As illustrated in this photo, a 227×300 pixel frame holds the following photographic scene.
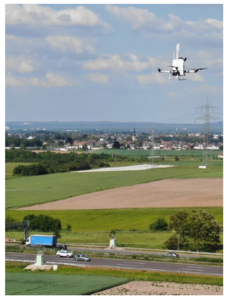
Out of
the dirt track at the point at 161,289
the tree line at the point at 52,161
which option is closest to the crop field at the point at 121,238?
the dirt track at the point at 161,289

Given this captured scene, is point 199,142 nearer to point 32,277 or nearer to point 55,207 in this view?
point 55,207

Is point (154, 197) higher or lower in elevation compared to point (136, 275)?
higher

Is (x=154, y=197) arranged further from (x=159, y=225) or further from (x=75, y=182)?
(x=75, y=182)

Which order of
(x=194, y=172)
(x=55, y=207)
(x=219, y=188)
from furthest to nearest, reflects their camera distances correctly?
1. (x=194, y=172)
2. (x=219, y=188)
3. (x=55, y=207)

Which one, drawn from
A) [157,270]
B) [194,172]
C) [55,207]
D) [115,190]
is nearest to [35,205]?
[55,207]

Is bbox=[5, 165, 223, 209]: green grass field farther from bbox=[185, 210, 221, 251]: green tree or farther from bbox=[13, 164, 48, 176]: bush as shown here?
bbox=[185, 210, 221, 251]: green tree

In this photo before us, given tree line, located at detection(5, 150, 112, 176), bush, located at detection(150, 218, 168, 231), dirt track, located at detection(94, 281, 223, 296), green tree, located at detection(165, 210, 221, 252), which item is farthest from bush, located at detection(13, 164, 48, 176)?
dirt track, located at detection(94, 281, 223, 296)

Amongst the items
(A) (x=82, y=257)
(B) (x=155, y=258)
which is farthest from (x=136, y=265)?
(A) (x=82, y=257)
